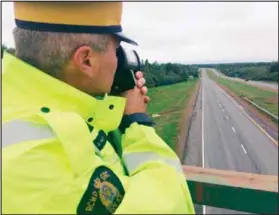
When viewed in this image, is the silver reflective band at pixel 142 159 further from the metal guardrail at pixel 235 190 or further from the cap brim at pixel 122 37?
the metal guardrail at pixel 235 190

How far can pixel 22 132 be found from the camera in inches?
19.1

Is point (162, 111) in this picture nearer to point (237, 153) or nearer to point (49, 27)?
point (237, 153)

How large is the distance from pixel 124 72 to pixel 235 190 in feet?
1.53

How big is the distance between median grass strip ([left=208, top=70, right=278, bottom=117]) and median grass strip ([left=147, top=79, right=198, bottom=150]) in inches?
4.9

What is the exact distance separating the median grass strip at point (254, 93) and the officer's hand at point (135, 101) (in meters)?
0.76

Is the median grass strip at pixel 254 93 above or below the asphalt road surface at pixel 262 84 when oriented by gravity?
below

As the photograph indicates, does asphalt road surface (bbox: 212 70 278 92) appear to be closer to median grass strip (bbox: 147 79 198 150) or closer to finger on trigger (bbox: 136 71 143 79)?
median grass strip (bbox: 147 79 198 150)

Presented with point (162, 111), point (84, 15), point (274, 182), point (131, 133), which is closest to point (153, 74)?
point (162, 111)

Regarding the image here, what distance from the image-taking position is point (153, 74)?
4.50ft

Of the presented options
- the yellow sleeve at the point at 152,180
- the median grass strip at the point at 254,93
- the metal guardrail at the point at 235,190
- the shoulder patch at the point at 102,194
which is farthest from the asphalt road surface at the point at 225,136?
the shoulder patch at the point at 102,194

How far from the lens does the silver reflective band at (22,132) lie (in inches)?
18.8

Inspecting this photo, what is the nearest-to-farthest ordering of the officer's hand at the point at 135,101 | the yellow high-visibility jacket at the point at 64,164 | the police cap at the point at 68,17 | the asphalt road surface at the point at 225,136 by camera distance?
the yellow high-visibility jacket at the point at 64,164, the police cap at the point at 68,17, the officer's hand at the point at 135,101, the asphalt road surface at the point at 225,136

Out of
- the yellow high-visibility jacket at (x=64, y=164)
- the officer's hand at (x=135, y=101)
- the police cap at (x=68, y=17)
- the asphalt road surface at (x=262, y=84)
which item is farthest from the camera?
the asphalt road surface at (x=262, y=84)

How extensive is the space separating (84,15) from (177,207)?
30cm
